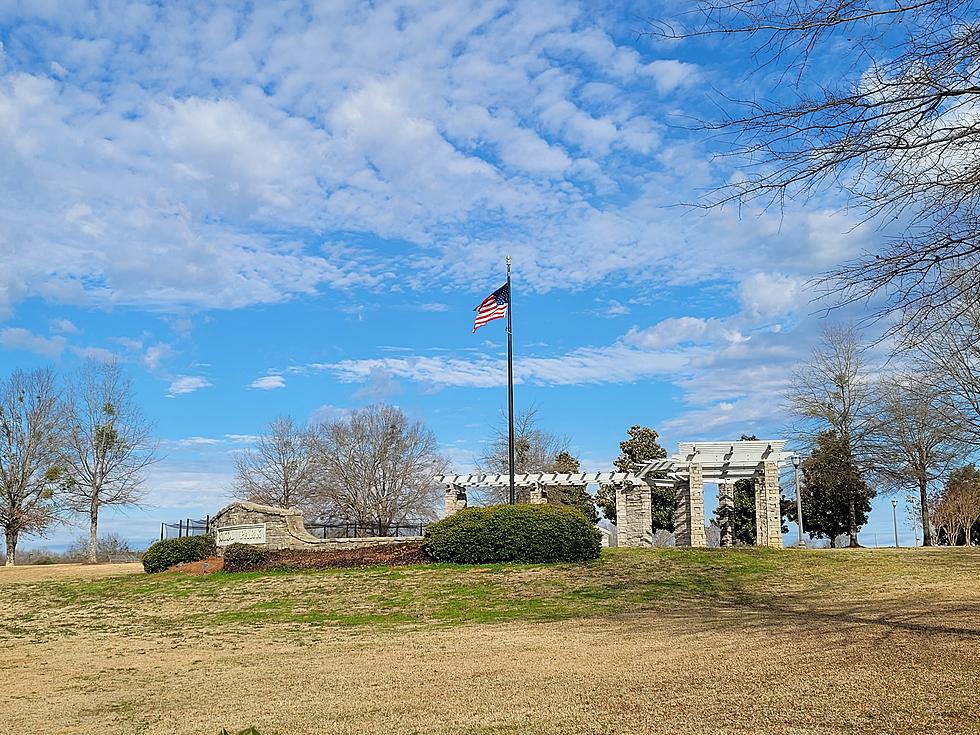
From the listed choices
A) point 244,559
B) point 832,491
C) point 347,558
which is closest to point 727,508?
point 832,491

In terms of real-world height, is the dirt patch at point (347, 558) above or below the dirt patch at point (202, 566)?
above

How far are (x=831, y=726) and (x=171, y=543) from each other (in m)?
20.7

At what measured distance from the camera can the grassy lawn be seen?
7.14 m

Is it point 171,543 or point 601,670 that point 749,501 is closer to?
point 171,543

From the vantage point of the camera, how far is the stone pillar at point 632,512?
2870cm

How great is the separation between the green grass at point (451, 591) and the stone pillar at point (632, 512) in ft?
20.0

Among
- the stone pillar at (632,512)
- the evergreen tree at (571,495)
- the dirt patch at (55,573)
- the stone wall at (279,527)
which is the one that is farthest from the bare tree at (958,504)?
the dirt patch at (55,573)

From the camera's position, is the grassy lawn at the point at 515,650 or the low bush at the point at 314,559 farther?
the low bush at the point at 314,559

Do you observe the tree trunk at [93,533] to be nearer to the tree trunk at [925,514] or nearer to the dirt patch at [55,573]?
the dirt patch at [55,573]

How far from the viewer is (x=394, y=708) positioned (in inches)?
299

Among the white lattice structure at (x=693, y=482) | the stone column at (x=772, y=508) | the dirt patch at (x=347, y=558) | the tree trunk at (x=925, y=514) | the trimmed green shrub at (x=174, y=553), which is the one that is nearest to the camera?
the dirt patch at (x=347, y=558)

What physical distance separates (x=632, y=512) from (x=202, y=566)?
1353 centimetres

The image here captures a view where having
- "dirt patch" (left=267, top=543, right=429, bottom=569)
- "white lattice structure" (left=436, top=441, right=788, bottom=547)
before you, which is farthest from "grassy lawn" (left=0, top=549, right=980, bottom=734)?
"white lattice structure" (left=436, top=441, right=788, bottom=547)

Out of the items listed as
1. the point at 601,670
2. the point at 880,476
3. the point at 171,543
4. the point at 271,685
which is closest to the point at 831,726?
the point at 601,670
